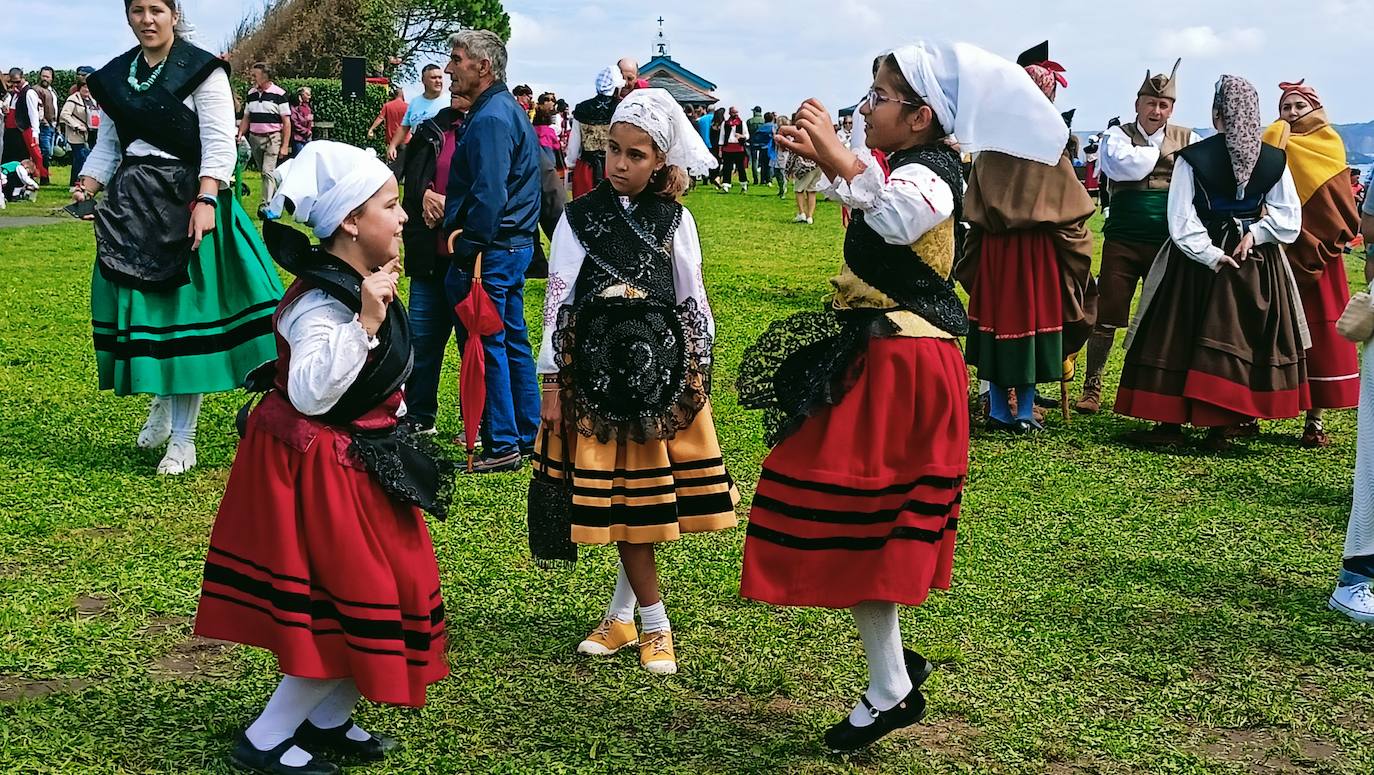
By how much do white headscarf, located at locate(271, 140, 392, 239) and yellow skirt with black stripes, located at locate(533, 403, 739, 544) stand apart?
111 cm

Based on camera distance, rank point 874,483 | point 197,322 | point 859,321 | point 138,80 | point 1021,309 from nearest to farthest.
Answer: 1. point 874,483
2. point 859,321
3. point 138,80
4. point 197,322
5. point 1021,309

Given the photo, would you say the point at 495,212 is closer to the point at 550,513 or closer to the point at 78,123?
the point at 550,513

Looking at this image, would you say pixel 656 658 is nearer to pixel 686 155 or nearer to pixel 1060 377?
pixel 686 155

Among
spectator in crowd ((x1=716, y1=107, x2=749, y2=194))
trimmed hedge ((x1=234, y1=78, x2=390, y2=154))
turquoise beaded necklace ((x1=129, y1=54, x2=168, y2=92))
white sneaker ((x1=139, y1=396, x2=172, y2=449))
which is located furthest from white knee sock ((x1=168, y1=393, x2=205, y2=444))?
trimmed hedge ((x1=234, y1=78, x2=390, y2=154))

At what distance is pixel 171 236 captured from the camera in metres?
5.92

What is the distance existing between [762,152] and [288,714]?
94.1 feet

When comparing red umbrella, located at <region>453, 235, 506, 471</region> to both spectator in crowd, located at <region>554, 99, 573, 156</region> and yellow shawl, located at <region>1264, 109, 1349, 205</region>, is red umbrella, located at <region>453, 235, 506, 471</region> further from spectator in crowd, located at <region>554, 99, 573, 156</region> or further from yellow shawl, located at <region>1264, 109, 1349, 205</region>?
spectator in crowd, located at <region>554, 99, 573, 156</region>

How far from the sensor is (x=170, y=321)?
603 centimetres

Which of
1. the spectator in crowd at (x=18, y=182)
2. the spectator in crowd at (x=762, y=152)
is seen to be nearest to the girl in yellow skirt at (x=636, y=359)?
the spectator in crowd at (x=18, y=182)

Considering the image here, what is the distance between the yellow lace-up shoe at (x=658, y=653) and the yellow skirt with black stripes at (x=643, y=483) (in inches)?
14.0

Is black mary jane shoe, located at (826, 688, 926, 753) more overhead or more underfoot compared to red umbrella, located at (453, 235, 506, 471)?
more underfoot

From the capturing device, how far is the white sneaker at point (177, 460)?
20.1 feet

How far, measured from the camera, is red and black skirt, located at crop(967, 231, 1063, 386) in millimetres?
7469

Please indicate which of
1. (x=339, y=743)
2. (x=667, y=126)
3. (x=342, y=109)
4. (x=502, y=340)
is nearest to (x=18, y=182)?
(x=342, y=109)
